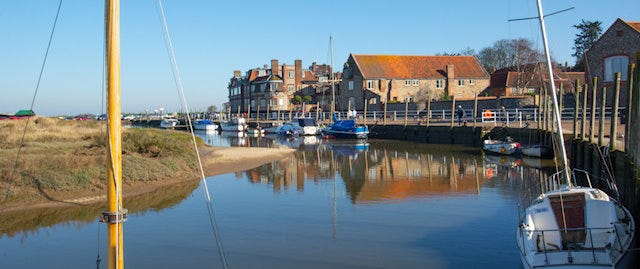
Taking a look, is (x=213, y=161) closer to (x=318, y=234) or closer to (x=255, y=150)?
(x=255, y=150)

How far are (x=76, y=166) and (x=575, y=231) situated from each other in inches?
690

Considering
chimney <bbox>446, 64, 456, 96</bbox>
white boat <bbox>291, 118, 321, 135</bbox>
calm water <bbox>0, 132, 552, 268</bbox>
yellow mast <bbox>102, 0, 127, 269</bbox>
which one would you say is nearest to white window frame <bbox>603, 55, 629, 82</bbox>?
calm water <bbox>0, 132, 552, 268</bbox>

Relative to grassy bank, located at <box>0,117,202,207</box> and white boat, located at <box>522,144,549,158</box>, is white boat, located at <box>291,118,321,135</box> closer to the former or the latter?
white boat, located at <box>522,144,549,158</box>

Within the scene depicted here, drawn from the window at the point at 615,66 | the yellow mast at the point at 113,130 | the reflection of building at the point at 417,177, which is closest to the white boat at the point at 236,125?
the reflection of building at the point at 417,177

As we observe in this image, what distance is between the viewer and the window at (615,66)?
139 feet

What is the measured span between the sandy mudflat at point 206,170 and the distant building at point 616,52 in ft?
74.9

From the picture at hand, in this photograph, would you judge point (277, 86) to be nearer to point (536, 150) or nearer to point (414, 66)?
point (414, 66)

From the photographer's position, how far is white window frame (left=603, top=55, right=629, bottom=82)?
1665 inches

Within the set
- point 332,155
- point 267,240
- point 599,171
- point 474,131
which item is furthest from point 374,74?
point 267,240

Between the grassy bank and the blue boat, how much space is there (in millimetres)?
27940

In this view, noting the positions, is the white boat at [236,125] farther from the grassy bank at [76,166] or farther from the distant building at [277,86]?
the grassy bank at [76,166]

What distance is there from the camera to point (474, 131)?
153 feet

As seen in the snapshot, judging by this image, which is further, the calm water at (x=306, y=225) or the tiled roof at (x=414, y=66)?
the tiled roof at (x=414, y=66)

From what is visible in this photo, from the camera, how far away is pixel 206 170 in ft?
100
